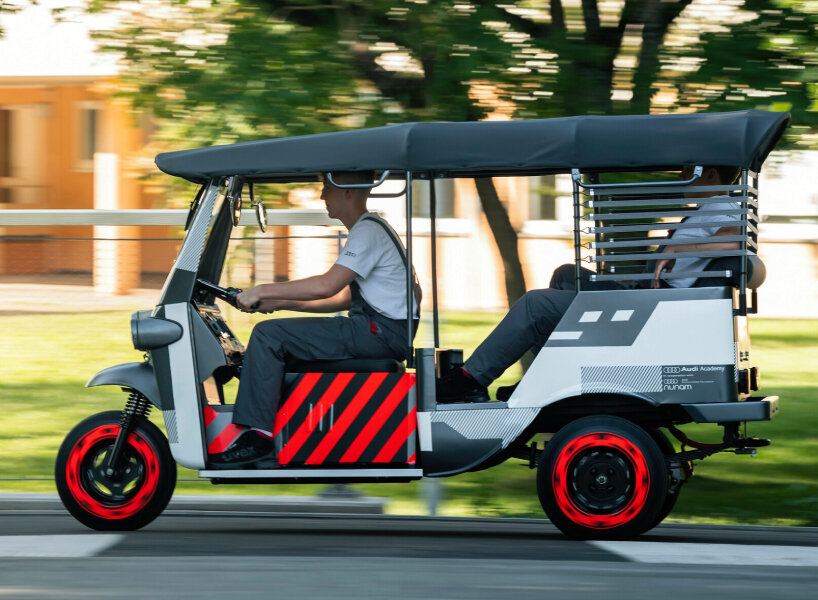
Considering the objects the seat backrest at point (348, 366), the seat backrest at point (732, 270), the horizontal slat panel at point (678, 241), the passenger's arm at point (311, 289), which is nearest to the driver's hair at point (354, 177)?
the passenger's arm at point (311, 289)

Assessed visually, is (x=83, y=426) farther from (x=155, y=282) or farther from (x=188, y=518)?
(x=155, y=282)

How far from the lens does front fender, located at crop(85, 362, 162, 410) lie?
619 cm

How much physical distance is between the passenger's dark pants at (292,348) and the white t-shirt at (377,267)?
0.32 feet

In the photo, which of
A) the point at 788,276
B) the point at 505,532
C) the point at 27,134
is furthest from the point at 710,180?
the point at 27,134

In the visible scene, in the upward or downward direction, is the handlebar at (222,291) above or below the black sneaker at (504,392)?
above

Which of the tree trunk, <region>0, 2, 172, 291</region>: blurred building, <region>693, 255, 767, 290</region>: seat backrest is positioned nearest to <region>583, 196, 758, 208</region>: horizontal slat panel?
<region>693, 255, 767, 290</region>: seat backrest

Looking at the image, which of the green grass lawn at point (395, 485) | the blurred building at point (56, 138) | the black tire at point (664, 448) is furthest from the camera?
the blurred building at point (56, 138)

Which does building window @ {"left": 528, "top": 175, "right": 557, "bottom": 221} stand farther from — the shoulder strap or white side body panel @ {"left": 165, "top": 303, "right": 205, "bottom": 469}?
white side body panel @ {"left": 165, "top": 303, "right": 205, "bottom": 469}

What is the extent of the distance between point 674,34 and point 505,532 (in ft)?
10.3

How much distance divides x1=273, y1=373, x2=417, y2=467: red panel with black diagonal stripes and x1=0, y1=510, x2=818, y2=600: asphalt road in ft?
1.35

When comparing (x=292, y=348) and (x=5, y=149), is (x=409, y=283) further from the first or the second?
(x=5, y=149)

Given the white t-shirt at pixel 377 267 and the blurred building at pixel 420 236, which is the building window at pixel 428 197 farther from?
the white t-shirt at pixel 377 267

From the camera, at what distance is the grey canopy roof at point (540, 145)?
5.88 metres

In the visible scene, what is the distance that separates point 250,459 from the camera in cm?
614
